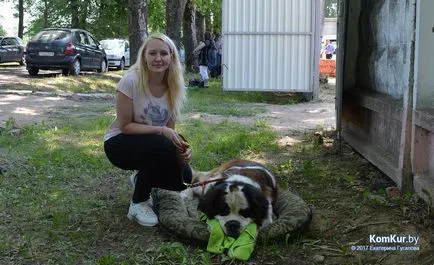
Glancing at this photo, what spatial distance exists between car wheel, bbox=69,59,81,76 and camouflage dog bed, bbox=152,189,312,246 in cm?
1470

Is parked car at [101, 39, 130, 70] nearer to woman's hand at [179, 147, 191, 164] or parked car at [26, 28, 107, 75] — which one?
parked car at [26, 28, 107, 75]

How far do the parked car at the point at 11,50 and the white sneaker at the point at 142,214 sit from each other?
2574 centimetres

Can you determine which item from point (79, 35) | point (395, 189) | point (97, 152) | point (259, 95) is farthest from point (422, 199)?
point (79, 35)

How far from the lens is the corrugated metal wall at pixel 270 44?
13055mm

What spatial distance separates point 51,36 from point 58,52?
1001 mm

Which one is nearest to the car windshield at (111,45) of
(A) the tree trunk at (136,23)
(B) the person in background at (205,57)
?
(B) the person in background at (205,57)

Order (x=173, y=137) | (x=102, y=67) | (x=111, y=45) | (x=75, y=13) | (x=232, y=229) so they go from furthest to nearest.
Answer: (x=75, y=13), (x=111, y=45), (x=102, y=67), (x=173, y=137), (x=232, y=229)

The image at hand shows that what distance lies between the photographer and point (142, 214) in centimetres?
427

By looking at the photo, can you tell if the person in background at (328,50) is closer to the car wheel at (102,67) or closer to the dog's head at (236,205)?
the car wheel at (102,67)

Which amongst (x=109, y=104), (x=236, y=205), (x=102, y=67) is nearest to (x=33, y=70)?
(x=102, y=67)

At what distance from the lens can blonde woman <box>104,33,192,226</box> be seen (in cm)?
413

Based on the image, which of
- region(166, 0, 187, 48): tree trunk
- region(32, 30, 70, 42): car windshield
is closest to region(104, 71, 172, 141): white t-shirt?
region(32, 30, 70, 42): car windshield

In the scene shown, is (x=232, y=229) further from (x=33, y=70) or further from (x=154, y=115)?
(x=33, y=70)

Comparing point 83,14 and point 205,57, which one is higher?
point 83,14
